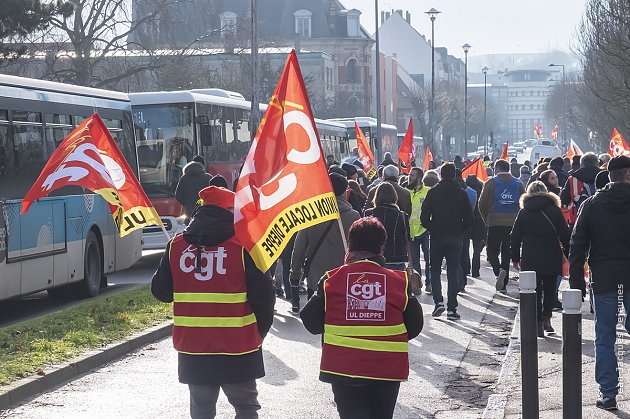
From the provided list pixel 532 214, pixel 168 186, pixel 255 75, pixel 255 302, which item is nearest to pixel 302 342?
pixel 532 214

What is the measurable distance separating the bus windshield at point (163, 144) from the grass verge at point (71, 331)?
704 centimetres

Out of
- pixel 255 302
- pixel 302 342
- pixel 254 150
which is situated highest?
pixel 254 150

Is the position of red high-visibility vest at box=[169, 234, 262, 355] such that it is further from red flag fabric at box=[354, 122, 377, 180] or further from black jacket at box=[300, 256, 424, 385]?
red flag fabric at box=[354, 122, 377, 180]

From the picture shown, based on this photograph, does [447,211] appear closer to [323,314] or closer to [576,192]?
[576,192]

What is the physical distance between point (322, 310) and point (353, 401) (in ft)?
1.52

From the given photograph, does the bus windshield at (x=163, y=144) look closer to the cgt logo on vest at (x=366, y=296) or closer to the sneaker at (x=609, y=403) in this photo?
the sneaker at (x=609, y=403)

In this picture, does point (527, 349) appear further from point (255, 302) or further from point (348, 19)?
point (348, 19)

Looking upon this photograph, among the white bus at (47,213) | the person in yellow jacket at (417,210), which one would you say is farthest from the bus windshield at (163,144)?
the person in yellow jacket at (417,210)

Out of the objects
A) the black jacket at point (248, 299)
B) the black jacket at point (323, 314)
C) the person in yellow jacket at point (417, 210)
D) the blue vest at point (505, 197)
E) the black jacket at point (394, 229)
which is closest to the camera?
the black jacket at point (323, 314)

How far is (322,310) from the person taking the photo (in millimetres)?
6449

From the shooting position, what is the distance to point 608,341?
910 centimetres

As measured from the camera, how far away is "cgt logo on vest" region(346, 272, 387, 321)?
20.7 feet

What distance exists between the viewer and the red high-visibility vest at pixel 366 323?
631cm

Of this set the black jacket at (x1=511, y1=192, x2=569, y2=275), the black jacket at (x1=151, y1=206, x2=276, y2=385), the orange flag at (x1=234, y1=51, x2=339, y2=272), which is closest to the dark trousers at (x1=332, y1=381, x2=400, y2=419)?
the black jacket at (x1=151, y1=206, x2=276, y2=385)
